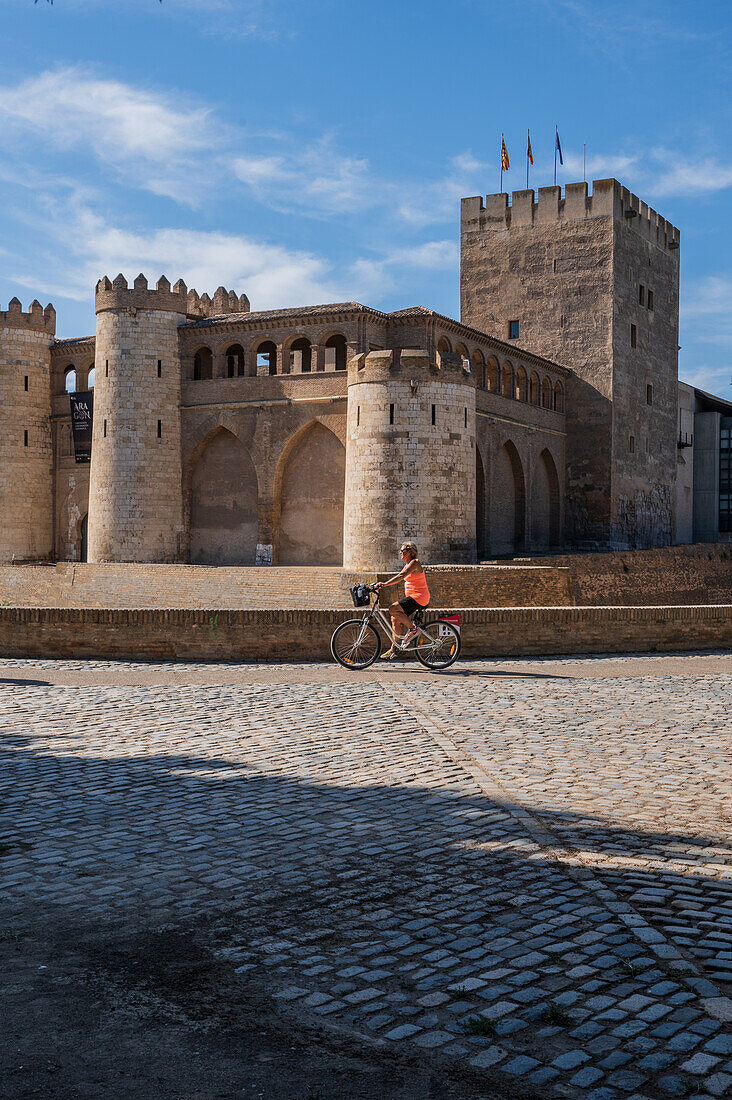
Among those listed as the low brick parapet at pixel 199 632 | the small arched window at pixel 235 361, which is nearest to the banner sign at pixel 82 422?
the small arched window at pixel 235 361

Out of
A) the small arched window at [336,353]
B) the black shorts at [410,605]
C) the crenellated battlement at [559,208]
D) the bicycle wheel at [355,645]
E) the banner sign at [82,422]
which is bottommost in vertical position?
the bicycle wheel at [355,645]

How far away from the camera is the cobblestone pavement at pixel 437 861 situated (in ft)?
11.3

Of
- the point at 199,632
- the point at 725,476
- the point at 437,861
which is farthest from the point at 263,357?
the point at 437,861

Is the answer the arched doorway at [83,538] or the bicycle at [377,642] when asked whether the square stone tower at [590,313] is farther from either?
the bicycle at [377,642]

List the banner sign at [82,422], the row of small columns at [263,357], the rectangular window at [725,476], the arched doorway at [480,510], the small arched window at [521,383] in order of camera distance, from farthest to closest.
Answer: the rectangular window at [725,476], the small arched window at [521,383], the banner sign at [82,422], the arched doorway at [480,510], the row of small columns at [263,357]

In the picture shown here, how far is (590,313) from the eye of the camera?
37.4 m

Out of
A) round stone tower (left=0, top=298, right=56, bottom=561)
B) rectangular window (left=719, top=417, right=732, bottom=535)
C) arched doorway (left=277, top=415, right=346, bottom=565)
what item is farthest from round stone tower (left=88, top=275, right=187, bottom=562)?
rectangular window (left=719, top=417, right=732, bottom=535)

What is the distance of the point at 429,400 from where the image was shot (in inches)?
985

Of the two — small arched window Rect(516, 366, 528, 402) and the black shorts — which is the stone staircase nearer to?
the black shorts

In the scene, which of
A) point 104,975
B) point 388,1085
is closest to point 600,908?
point 388,1085

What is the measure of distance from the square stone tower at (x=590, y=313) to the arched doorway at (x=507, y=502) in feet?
12.4

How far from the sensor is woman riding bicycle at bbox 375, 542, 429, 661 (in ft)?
42.1

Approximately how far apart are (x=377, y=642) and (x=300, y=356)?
18057 millimetres

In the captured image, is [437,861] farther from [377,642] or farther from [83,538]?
[83,538]
